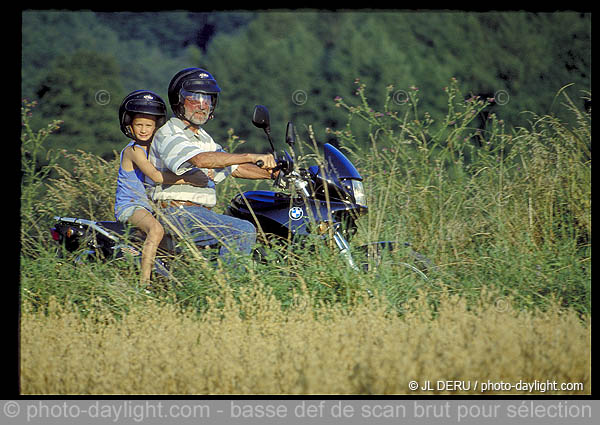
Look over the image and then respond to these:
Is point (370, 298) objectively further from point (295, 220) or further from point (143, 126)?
point (143, 126)

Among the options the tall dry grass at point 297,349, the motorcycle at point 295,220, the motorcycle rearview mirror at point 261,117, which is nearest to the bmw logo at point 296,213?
the motorcycle at point 295,220

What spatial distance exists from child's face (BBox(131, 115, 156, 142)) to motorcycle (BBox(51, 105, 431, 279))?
24.6 inches

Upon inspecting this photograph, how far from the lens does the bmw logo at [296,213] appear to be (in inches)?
184

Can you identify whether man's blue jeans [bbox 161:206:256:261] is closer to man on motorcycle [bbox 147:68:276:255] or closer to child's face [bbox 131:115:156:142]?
man on motorcycle [bbox 147:68:276:255]

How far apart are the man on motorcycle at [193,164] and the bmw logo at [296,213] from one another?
270 millimetres

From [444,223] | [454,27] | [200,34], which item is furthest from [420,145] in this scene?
[454,27]

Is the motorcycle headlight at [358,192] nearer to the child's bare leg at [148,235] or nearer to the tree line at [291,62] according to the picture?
the child's bare leg at [148,235]

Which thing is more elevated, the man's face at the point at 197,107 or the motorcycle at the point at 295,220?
the man's face at the point at 197,107

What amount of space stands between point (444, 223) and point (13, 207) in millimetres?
3319

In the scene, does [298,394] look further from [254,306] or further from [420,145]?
[420,145]

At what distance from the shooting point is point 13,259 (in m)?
4.31

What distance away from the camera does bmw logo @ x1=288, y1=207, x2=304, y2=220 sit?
15.4 ft
